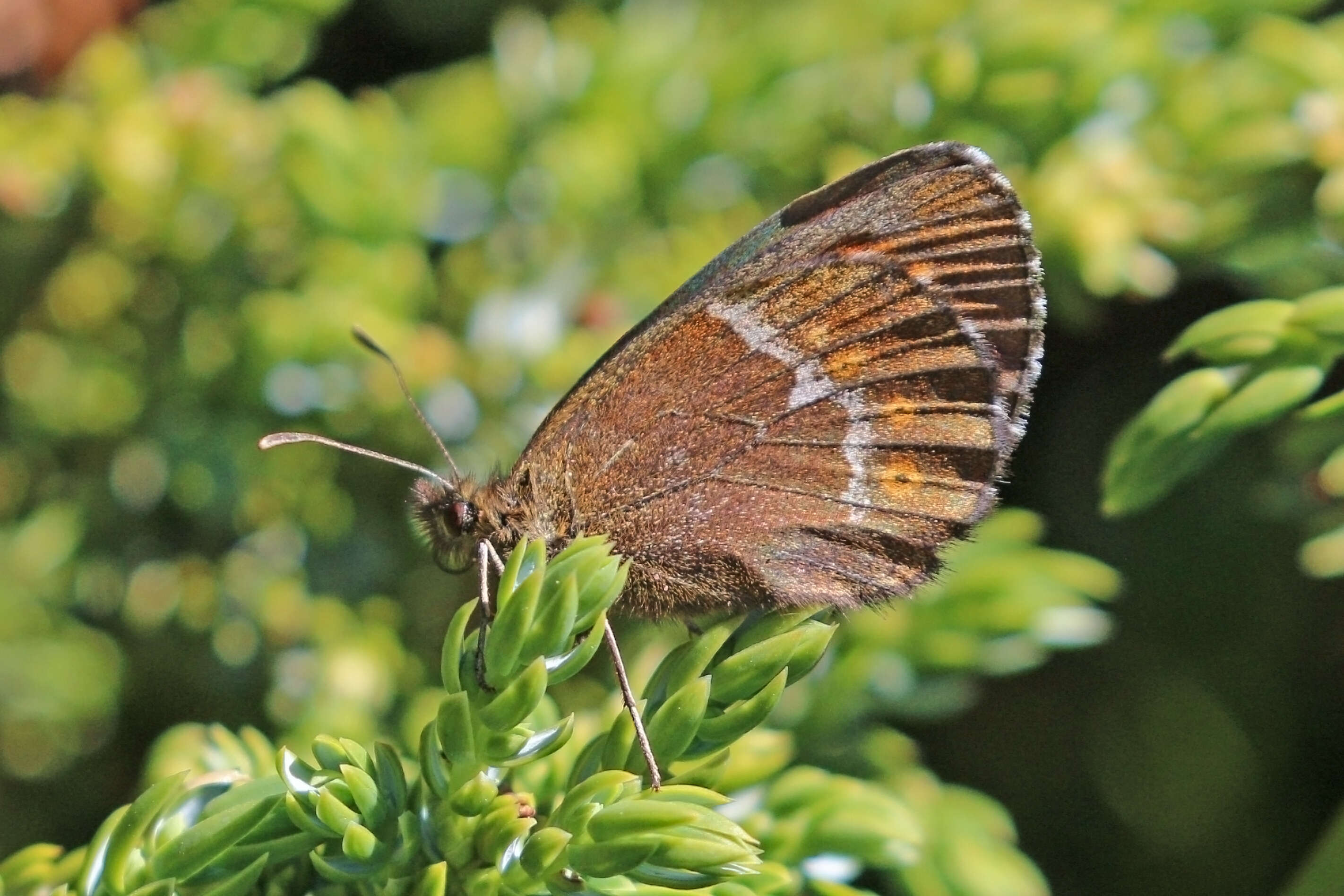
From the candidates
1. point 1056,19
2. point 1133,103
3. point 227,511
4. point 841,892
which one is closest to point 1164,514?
point 1133,103

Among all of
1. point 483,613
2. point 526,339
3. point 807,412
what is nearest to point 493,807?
point 483,613

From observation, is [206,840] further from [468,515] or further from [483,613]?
[468,515]

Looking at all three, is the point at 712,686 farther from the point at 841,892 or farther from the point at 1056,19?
the point at 1056,19

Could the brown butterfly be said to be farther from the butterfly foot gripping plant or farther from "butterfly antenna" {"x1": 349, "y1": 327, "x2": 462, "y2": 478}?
the butterfly foot gripping plant

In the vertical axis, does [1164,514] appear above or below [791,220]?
below

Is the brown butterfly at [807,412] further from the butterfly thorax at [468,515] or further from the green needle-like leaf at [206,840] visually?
the green needle-like leaf at [206,840]
